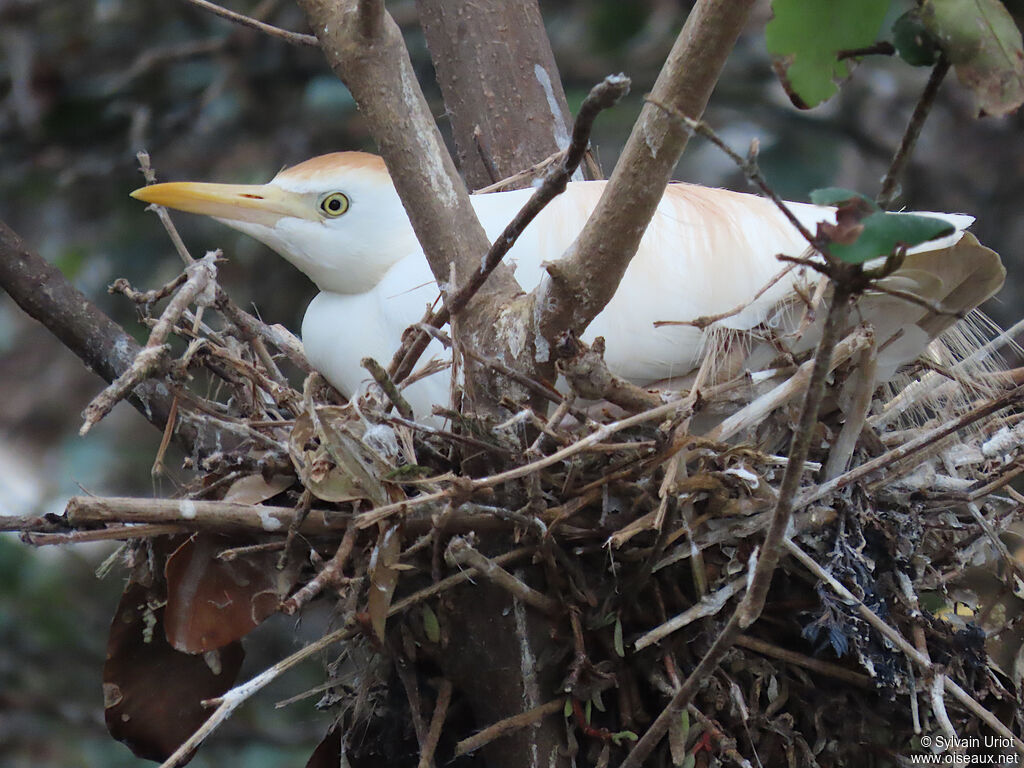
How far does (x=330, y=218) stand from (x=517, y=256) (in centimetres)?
31

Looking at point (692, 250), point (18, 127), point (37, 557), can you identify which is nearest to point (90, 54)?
point (18, 127)

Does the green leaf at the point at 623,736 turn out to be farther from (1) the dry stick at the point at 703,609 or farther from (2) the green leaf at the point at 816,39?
(2) the green leaf at the point at 816,39

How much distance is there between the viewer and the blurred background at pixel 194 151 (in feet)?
9.11

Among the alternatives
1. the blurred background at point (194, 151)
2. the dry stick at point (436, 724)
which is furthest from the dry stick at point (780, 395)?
the blurred background at point (194, 151)

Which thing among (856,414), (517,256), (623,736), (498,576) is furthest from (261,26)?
(623,736)

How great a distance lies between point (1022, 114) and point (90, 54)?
251 centimetres

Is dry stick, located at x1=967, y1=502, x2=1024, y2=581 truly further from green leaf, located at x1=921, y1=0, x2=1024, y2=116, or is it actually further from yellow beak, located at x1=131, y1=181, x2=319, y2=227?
yellow beak, located at x1=131, y1=181, x2=319, y2=227

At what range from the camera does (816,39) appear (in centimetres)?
77

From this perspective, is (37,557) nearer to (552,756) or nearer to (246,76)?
(246,76)

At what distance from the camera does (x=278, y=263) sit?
114 inches

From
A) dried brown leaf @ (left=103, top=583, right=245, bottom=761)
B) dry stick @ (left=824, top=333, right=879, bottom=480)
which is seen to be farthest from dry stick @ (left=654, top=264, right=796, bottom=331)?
dried brown leaf @ (left=103, top=583, right=245, bottom=761)

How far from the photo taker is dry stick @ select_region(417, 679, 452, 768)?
1.31 m

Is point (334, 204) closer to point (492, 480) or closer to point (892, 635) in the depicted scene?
point (492, 480)

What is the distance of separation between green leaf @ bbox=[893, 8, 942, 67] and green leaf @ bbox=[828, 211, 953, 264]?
0.37 ft
